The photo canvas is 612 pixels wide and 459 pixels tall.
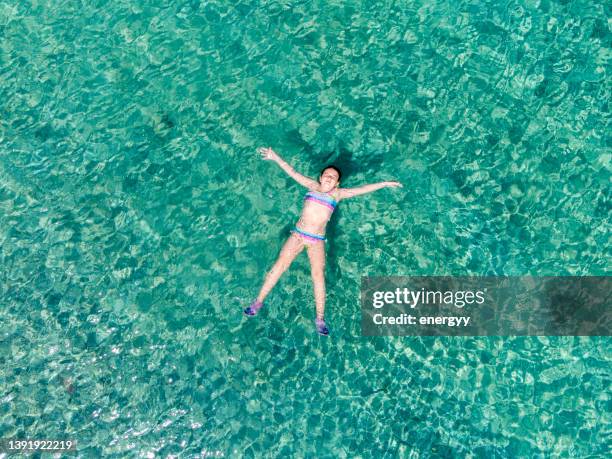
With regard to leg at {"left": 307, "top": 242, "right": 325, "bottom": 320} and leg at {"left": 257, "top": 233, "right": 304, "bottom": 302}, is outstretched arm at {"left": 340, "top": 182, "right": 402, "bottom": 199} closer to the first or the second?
leg at {"left": 307, "top": 242, "right": 325, "bottom": 320}

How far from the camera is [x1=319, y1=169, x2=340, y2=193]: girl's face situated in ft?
19.4

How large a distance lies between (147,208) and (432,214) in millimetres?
3282

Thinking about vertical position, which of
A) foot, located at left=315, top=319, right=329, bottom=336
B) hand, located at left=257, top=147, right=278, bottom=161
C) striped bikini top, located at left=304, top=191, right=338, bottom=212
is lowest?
foot, located at left=315, top=319, right=329, bottom=336

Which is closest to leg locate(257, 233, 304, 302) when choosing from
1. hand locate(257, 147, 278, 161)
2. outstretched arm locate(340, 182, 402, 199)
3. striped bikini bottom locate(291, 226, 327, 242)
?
striped bikini bottom locate(291, 226, 327, 242)

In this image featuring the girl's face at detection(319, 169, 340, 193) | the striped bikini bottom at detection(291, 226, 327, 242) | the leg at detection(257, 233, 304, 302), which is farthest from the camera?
the leg at detection(257, 233, 304, 302)

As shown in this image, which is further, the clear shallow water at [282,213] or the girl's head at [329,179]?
the clear shallow water at [282,213]

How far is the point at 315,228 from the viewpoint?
603cm

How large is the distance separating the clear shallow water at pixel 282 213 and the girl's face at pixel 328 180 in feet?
1.82

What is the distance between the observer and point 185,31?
6.77 m

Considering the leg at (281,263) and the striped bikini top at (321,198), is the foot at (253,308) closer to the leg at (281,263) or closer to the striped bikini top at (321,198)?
the leg at (281,263)

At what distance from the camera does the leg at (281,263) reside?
6168mm

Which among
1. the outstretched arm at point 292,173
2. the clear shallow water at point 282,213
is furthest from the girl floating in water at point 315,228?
the clear shallow water at point 282,213

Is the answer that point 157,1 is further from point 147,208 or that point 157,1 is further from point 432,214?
point 432,214

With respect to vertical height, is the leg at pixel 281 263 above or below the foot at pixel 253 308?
above
